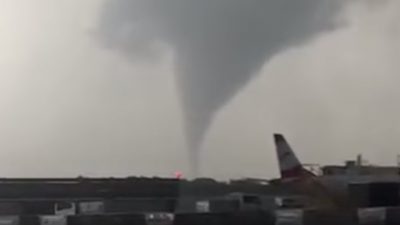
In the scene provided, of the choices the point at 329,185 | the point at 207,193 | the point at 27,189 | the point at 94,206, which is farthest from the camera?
the point at 27,189

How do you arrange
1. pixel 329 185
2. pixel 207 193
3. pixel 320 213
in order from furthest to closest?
pixel 207 193 → pixel 329 185 → pixel 320 213

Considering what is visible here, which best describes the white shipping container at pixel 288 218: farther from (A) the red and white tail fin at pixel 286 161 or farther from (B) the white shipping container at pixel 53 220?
(A) the red and white tail fin at pixel 286 161

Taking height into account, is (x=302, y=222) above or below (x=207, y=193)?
below

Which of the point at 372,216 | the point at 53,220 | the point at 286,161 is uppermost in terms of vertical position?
the point at 286,161

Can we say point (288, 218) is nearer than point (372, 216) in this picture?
Yes

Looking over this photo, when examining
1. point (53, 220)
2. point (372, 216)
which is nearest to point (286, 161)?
point (372, 216)

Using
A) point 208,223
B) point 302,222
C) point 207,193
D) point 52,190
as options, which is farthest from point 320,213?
point 52,190

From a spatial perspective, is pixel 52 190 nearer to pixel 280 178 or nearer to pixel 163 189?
pixel 163 189

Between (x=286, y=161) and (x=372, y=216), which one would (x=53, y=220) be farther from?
(x=286, y=161)
